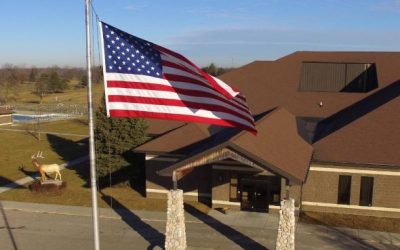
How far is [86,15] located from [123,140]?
21.4 m

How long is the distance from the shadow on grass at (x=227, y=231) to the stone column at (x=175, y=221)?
3.42 metres

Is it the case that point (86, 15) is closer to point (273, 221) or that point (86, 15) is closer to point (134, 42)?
point (134, 42)

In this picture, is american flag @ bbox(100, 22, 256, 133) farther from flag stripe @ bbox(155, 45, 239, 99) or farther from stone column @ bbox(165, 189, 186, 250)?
stone column @ bbox(165, 189, 186, 250)

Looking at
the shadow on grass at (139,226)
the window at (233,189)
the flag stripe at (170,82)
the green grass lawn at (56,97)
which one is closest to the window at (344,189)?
the window at (233,189)

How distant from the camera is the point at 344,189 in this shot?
25.3m

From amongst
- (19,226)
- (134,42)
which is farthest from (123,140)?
(134,42)

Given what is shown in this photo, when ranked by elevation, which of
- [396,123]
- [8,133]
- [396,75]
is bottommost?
[8,133]

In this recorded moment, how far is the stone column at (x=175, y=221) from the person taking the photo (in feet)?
61.1

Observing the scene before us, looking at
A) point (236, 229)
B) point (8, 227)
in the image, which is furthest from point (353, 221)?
point (8, 227)

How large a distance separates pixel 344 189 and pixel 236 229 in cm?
738

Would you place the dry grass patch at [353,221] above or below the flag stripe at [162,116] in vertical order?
below

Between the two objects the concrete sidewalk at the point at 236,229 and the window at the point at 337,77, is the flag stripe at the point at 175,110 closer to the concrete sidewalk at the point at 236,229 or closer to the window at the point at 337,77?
the concrete sidewalk at the point at 236,229

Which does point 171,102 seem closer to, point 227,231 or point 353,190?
point 227,231

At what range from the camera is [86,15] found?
999 centimetres
